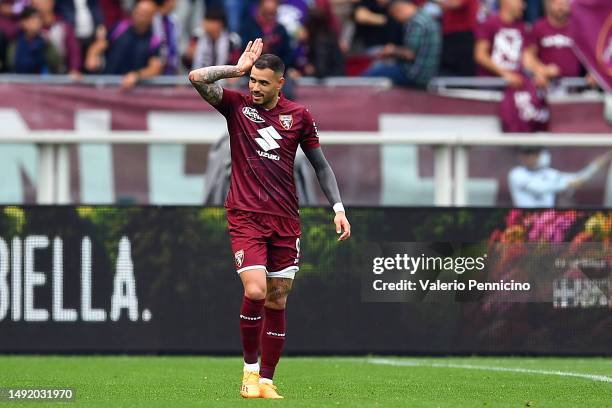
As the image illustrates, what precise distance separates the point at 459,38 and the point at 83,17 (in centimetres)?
450

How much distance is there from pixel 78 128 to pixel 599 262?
5.94m

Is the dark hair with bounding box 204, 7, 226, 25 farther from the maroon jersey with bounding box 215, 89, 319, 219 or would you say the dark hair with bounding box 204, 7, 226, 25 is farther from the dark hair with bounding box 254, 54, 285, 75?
the dark hair with bounding box 254, 54, 285, 75

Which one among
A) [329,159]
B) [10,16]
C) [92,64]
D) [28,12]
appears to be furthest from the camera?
[10,16]

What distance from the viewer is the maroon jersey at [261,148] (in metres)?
8.97

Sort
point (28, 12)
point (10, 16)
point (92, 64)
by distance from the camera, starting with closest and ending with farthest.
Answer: point (28, 12) < point (92, 64) < point (10, 16)

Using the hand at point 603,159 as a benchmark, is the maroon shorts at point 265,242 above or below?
above

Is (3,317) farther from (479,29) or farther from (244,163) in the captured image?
(479,29)

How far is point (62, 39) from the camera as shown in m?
16.5

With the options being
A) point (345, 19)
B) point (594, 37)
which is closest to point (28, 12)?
point (345, 19)

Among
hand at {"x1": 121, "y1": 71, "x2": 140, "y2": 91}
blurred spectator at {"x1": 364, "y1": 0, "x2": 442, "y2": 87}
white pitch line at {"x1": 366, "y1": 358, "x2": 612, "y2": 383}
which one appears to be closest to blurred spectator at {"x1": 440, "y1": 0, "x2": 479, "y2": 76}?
blurred spectator at {"x1": 364, "y1": 0, "x2": 442, "y2": 87}

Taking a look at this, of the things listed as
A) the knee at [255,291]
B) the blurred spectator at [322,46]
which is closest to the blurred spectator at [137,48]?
the blurred spectator at [322,46]

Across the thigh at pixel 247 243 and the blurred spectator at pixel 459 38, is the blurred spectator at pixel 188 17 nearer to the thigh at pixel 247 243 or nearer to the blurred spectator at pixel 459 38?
the blurred spectator at pixel 459 38

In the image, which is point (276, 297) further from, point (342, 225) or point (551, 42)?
point (551, 42)

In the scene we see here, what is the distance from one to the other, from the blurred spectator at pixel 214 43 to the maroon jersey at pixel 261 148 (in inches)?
268
